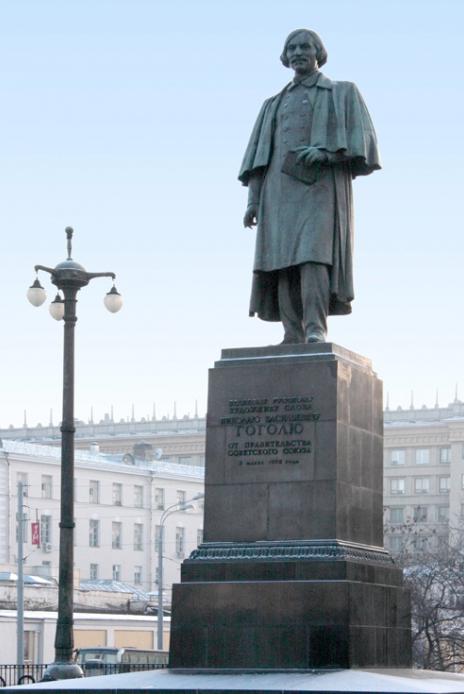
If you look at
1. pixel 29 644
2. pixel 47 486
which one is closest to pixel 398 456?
pixel 47 486

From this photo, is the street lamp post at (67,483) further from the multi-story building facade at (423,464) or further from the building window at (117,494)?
the multi-story building facade at (423,464)

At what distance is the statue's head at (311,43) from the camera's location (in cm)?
2130

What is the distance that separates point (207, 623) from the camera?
19.7 meters

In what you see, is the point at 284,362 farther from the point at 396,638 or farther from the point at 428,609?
the point at 428,609

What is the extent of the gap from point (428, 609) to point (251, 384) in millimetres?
23893

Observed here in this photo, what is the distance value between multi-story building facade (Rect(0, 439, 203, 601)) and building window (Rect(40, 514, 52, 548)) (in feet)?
0.17

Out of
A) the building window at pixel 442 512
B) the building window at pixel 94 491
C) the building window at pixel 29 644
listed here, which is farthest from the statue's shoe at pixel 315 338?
the building window at pixel 442 512

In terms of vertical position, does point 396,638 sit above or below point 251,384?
below

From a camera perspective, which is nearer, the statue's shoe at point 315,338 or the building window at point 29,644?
the statue's shoe at point 315,338

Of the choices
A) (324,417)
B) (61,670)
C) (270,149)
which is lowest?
(61,670)

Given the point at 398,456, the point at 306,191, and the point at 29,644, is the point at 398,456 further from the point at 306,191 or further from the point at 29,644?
the point at 306,191

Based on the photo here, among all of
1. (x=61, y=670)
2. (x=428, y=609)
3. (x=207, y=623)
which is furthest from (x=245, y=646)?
(x=428, y=609)

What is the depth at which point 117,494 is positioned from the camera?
358ft

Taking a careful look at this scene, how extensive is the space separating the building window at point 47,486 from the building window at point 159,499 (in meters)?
9.67
